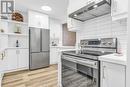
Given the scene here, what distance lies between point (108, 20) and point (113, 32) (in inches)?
10.6

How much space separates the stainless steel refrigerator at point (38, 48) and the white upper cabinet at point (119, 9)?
3082 millimetres

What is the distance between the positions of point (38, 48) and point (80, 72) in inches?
108

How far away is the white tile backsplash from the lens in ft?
5.09

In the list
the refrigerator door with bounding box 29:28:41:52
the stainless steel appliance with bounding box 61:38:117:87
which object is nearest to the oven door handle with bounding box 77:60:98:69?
the stainless steel appliance with bounding box 61:38:117:87

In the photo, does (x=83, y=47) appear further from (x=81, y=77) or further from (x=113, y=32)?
(x=81, y=77)

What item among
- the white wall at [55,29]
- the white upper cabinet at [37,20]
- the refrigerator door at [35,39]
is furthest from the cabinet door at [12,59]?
the white wall at [55,29]

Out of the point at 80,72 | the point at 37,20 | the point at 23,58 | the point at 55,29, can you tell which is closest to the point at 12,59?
the point at 23,58

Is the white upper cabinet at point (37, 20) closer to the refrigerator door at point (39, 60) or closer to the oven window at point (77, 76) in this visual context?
the refrigerator door at point (39, 60)

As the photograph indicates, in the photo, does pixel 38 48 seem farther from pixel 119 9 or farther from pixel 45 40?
pixel 119 9

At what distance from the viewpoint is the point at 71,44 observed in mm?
5066

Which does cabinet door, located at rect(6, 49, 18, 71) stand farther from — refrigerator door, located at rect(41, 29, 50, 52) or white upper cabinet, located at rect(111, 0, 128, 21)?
white upper cabinet, located at rect(111, 0, 128, 21)

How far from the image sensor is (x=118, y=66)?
101 centimetres

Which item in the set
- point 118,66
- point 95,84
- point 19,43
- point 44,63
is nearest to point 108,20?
point 118,66

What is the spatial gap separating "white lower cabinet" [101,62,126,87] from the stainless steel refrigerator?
3128 mm
